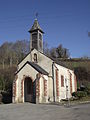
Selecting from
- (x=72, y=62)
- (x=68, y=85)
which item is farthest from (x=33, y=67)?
(x=72, y=62)

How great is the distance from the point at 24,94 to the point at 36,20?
14.5 m

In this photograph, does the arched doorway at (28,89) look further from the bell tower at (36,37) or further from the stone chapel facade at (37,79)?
the bell tower at (36,37)

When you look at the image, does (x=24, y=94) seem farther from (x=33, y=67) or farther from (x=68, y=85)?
(x=68, y=85)

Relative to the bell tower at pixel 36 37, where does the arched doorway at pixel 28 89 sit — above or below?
below

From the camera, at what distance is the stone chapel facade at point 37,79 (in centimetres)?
2214

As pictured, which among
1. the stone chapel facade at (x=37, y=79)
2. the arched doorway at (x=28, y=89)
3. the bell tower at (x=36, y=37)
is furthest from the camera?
the bell tower at (x=36, y=37)

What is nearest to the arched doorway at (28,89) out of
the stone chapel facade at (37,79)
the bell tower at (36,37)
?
the stone chapel facade at (37,79)

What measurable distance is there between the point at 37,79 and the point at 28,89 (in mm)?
3393

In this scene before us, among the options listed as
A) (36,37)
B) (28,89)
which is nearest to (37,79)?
(28,89)

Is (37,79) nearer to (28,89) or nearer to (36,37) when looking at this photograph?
(28,89)

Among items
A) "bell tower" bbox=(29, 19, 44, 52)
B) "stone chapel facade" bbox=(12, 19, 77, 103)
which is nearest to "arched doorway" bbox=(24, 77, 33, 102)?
"stone chapel facade" bbox=(12, 19, 77, 103)

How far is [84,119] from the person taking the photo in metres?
10.9

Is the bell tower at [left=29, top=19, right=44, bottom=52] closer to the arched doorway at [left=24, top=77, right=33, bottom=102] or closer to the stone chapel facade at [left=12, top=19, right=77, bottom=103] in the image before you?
the stone chapel facade at [left=12, top=19, right=77, bottom=103]

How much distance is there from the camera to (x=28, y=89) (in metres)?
24.1
